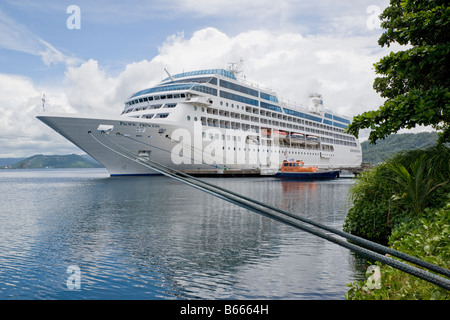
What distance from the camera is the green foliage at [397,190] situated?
7.90m

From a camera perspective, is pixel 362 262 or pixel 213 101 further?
pixel 213 101

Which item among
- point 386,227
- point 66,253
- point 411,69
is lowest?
point 66,253

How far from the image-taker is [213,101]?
5103 centimetres

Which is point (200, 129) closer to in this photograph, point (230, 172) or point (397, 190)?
point (230, 172)

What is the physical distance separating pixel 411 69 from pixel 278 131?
5653 cm

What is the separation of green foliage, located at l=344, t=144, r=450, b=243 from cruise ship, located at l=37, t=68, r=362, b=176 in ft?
81.8

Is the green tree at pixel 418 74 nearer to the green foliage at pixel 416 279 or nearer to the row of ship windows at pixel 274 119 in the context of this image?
the green foliage at pixel 416 279

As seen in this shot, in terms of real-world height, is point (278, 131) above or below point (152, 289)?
above

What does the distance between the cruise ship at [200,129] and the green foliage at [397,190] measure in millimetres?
24920

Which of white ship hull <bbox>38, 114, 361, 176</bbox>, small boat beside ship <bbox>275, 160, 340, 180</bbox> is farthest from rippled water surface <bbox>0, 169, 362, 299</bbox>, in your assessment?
small boat beside ship <bbox>275, 160, 340, 180</bbox>

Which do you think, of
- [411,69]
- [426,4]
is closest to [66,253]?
[411,69]
